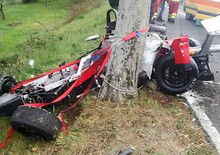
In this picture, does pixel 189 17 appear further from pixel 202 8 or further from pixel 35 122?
pixel 35 122

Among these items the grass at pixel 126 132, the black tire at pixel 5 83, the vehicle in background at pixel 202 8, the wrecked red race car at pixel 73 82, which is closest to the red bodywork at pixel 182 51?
the wrecked red race car at pixel 73 82

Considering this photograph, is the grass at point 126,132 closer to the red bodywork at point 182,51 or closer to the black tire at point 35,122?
the black tire at point 35,122

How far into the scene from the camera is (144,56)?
6.15 metres

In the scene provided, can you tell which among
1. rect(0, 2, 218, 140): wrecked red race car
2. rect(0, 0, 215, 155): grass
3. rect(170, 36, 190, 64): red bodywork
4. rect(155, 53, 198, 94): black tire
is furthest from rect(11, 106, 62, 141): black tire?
rect(170, 36, 190, 64): red bodywork

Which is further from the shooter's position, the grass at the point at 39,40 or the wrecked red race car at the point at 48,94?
the grass at the point at 39,40

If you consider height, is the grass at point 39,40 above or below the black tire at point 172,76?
below

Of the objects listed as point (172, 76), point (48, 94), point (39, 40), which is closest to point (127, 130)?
point (48, 94)

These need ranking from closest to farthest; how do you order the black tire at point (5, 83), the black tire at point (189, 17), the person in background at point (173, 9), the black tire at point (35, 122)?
the black tire at point (35, 122) → the black tire at point (5, 83) → the person in background at point (173, 9) → the black tire at point (189, 17)

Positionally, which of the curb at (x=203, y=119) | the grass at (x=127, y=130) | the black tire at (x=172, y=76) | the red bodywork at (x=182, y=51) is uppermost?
the red bodywork at (x=182, y=51)

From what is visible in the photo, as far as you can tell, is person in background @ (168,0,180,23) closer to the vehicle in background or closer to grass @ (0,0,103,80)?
the vehicle in background

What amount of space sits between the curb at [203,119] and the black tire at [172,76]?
11.1 inches

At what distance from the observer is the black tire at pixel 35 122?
464 cm

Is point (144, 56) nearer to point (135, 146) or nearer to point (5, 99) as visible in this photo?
point (135, 146)

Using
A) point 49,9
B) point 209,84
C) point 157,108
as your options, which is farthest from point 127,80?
point 49,9
